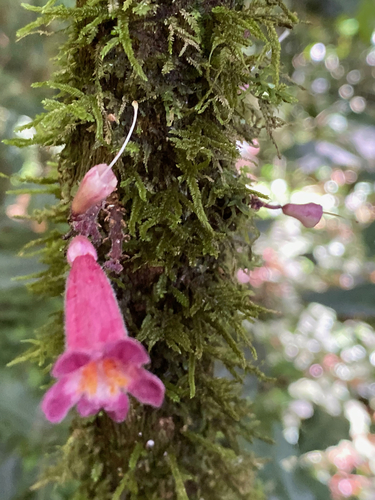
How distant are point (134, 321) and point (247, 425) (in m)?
0.25

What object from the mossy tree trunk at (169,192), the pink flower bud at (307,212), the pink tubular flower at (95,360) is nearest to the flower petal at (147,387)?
the pink tubular flower at (95,360)

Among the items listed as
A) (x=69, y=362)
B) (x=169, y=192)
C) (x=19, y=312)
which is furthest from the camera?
(x=19, y=312)

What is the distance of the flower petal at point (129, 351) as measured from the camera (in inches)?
11.9

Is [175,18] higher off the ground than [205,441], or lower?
higher

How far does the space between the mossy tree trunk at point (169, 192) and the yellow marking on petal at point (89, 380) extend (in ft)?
0.38

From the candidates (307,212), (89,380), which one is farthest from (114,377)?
(307,212)

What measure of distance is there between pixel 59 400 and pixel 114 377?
5cm

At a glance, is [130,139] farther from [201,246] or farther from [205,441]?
[205,441]

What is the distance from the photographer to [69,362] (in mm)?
301

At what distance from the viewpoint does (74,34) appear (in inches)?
17.4

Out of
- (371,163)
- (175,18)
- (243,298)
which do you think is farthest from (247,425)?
(371,163)

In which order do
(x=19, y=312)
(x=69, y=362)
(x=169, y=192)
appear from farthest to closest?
(x=19, y=312) → (x=169, y=192) → (x=69, y=362)

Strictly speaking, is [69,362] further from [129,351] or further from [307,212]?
[307,212]

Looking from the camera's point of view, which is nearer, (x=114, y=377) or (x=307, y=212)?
(x=114, y=377)
